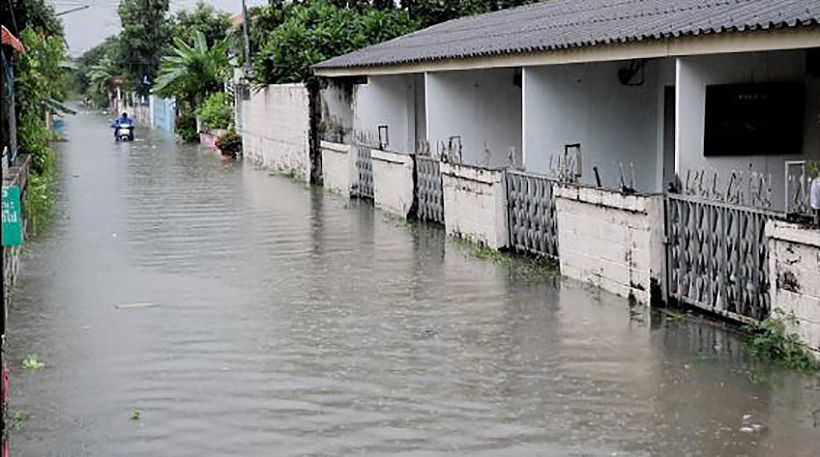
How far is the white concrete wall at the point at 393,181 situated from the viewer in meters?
18.5

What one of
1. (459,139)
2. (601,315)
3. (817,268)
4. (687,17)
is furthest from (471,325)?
(459,139)

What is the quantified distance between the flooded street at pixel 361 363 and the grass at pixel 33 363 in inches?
5.1

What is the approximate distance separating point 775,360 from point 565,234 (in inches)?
163

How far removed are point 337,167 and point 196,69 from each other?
80.5 feet

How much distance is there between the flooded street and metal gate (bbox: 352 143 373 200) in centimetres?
586

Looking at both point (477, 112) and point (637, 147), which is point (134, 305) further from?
point (477, 112)

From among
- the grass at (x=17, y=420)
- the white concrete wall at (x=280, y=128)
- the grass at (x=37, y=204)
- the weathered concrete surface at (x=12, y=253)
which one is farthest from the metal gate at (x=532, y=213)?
the white concrete wall at (x=280, y=128)

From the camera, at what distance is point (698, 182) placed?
1090 cm

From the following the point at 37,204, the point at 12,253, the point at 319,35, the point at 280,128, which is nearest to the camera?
the point at 12,253

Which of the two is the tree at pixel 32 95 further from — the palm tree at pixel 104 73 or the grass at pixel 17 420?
the palm tree at pixel 104 73

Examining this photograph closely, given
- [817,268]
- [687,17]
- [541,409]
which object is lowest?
[541,409]

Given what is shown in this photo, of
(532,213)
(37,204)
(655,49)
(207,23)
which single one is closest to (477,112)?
(532,213)

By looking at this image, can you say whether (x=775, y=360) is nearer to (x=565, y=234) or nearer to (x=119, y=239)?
(x=565, y=234)

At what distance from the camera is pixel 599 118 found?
52.4 feet
